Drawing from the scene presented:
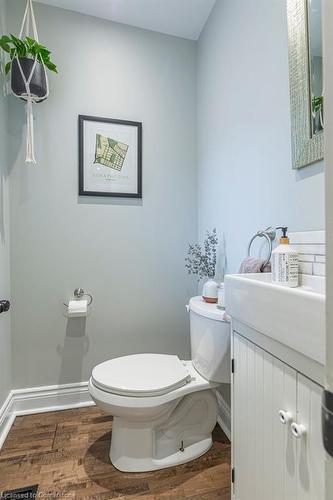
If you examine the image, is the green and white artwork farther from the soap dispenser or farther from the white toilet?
the soap dispenser

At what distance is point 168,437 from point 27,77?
1.96 metres

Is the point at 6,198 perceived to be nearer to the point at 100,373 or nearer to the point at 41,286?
the point at 41,286

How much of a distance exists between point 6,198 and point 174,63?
4.72 ft

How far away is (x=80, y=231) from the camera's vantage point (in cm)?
176

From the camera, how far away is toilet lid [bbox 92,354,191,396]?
1.16m

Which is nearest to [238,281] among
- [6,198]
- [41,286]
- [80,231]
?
[80,231]

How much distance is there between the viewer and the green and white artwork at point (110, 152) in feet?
5.80

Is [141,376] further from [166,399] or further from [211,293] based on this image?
[211,293]

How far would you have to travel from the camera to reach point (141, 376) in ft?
4.11

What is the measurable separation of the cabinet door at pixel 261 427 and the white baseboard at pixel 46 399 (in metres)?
1.14

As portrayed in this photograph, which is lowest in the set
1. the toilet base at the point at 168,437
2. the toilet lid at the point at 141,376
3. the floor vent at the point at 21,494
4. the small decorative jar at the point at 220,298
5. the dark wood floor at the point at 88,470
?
the dark wood floor at the point at 88,470

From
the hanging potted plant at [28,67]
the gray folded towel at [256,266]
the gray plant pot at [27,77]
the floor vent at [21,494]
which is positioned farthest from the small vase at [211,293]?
the gray plant pot at [27,77]

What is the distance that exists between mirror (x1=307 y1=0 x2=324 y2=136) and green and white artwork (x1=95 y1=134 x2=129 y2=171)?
119 centimetres

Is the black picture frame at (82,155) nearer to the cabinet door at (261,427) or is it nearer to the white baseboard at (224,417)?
the cabinet door at (261,427)
